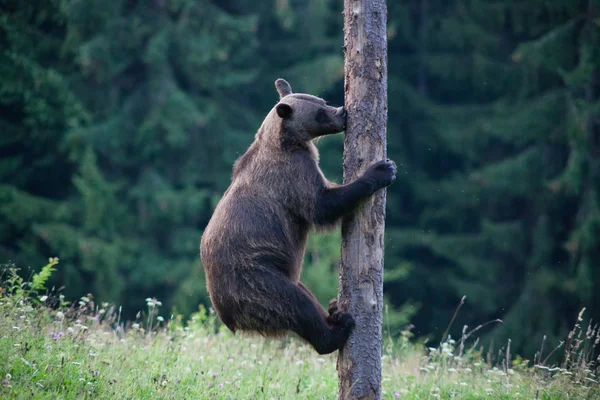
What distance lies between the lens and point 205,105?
23156mm

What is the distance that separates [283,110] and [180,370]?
109 inches

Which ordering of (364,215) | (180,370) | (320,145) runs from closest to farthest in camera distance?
1. (364,215)
2. (180,370)
3. (320,145)

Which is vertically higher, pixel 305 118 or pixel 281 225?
pixel 305 118

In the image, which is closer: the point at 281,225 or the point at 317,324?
the point at 317,324

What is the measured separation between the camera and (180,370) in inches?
254

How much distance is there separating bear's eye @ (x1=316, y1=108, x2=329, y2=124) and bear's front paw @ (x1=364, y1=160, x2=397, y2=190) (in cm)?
78

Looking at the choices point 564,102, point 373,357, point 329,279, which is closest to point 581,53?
point 564,102

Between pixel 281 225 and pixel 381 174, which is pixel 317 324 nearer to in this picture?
pixel 281 225

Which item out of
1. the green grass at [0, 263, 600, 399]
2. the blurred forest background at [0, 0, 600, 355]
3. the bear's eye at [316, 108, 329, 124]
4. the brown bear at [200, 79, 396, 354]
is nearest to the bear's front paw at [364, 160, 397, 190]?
the brown bear at [200, 79, 396, 354]

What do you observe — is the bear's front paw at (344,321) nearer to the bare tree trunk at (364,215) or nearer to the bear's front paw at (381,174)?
the bare tree trunk at (364,215)

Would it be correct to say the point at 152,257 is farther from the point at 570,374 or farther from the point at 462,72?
the point at 570,374

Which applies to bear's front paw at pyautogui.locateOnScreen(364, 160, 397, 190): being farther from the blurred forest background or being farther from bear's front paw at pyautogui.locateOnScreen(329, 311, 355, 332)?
the blurred forest background

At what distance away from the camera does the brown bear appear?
5.60 metres

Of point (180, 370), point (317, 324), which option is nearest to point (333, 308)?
point (317, 324)
